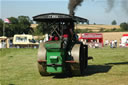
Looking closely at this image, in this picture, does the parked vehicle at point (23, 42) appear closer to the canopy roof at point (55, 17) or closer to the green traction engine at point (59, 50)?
the green traction engine at point (59, 50)

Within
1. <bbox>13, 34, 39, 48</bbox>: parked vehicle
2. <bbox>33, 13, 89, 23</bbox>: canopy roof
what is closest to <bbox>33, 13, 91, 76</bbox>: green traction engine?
<bbox>33, 13, 89, 23</bbox>: canopy roof

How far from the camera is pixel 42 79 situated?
10172 mm

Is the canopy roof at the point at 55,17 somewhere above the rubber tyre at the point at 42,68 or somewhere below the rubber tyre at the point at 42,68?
above

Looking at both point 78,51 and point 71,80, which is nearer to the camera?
point 71,80

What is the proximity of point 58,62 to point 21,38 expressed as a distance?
31411 mm

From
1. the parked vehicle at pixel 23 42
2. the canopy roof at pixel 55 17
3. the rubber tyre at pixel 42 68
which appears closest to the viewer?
the canopy roof at pixel 55 17

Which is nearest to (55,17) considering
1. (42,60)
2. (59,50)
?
(59,50)

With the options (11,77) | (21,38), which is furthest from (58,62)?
(21,38)

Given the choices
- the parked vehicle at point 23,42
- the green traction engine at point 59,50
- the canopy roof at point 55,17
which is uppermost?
the canopy roof at point 55,17

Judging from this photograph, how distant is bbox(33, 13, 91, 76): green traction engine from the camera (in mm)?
10023

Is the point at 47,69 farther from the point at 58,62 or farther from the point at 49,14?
the point at 49,14

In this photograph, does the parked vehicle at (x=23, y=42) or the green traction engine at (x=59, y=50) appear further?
the parked vehicle at (x=23, y=42)

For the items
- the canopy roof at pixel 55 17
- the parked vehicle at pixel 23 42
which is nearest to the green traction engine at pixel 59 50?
the canopy roof at pixel 55 17

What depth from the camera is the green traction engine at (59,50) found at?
10.0m
